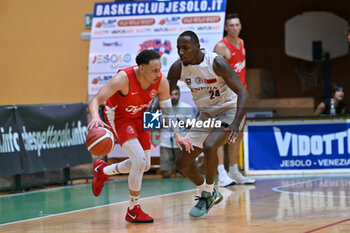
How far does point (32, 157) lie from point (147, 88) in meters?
4.01

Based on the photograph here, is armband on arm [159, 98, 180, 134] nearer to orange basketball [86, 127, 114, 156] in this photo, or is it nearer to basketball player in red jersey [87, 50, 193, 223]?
basketball player in red jersey [87, 50, 193, 223]

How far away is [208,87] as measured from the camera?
24.1 feet

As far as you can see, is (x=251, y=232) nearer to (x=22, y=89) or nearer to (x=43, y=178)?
(x=43, y=178)

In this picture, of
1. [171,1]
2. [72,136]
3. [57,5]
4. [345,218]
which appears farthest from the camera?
[57,5]

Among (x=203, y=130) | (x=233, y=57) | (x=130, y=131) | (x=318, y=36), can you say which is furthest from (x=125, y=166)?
(x=318, y=36)

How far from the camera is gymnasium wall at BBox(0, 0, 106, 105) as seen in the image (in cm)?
→ 1409

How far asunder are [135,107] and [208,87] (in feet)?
2.98

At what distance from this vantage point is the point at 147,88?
23.0 ft

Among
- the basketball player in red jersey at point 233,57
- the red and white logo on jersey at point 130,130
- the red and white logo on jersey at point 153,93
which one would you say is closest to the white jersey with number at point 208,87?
the red and white logo on jersey at point 153,93

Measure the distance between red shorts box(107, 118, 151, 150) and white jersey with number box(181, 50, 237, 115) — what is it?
76cm

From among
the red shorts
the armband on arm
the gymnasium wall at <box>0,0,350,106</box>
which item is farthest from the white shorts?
the gymnasium wall at <box>0,0,350,106</box>

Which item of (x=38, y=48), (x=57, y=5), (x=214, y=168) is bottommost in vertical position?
(x=214, y=168)

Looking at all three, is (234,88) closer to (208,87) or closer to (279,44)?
(208,87)

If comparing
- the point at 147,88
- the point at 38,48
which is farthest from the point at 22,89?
the point at 147,88
